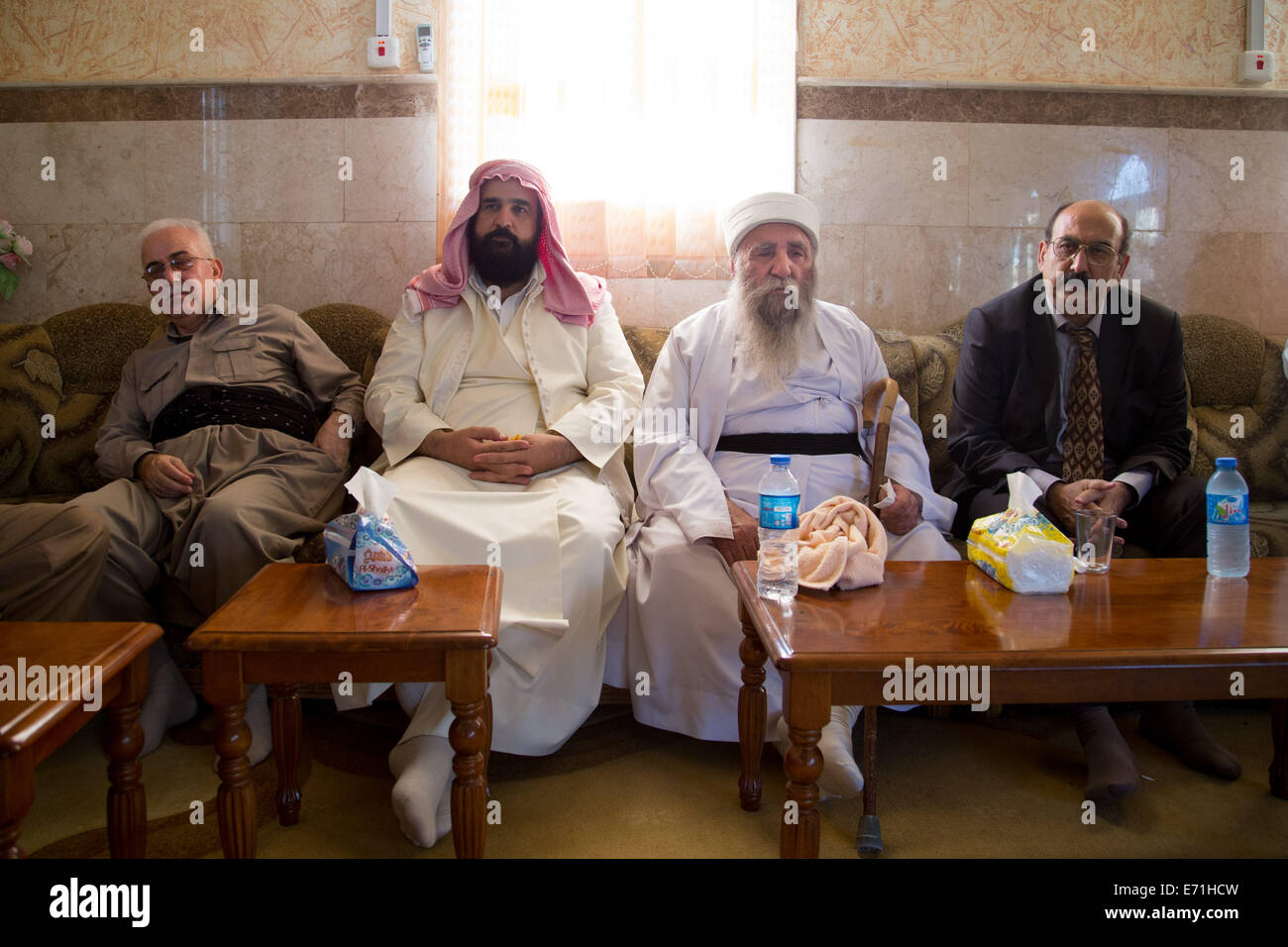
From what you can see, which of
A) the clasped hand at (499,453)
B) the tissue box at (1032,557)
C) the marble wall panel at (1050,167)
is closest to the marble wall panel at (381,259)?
the clasped hand at (499,453)

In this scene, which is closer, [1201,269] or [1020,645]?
[1020,645]

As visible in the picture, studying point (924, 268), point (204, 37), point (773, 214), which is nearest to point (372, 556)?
point (773, 214)

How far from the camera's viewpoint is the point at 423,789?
2.01 meters

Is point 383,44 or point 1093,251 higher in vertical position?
point 383,44

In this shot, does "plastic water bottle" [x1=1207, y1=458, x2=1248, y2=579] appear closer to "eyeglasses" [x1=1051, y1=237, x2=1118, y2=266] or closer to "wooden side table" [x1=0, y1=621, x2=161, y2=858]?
"eyeglasses" [x1=1051, y1=237, x2=1118, y2=266]

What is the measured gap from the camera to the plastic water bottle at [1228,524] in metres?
2.04

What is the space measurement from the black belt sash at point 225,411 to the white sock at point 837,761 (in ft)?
6.58

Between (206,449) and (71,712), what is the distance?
→ 1.67 m

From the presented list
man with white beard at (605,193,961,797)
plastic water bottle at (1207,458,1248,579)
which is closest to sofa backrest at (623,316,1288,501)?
man with white beard at (605,193,961,797)

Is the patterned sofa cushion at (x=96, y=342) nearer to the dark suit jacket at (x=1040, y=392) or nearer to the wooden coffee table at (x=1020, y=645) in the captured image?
the wooden coffee table at (x=1020, y=645)

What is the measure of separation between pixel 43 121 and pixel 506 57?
203 centimetres

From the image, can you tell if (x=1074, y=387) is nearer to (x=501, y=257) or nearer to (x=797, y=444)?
(x=797, y=444)

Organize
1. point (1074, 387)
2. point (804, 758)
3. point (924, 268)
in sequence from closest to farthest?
point (804, 758), point (1074, 387), point (924, 268)

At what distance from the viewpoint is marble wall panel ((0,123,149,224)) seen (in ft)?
12.6
